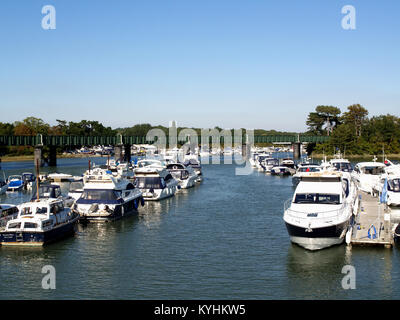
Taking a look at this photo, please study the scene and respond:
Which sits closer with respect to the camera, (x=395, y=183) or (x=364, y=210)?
(x=364, y=210)

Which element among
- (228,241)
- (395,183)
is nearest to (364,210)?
(395,183)

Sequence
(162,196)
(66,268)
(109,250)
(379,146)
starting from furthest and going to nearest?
(379,146) < (162,196) < (109,250) < (66,268)

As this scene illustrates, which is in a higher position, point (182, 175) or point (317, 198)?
point (317, 198)

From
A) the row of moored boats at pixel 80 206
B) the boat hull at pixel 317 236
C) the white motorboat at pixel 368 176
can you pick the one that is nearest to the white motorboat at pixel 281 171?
the white motorboat at pixel 368 176

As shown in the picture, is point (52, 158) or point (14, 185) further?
point (52, 158)

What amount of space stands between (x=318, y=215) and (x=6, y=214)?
1001 inches

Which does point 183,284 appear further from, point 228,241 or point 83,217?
point 83,217

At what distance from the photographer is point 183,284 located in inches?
1057

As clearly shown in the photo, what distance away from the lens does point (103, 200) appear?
4512 centimetres

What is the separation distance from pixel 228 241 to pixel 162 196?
79.9ft

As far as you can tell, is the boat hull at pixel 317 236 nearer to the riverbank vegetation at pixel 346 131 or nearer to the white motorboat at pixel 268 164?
the white motorboat at pixel 268 164

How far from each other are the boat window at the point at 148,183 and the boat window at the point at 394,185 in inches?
1058

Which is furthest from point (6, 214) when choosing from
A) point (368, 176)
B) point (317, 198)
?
point (368, 176)

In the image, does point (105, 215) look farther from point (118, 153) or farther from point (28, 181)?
point (118, 153)
